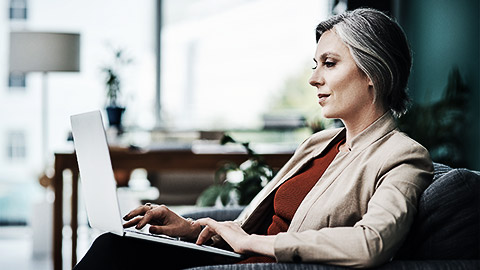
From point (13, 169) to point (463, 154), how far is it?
3.53m

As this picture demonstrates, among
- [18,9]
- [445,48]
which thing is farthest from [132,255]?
[18,9]

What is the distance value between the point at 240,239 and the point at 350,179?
0.93 feet

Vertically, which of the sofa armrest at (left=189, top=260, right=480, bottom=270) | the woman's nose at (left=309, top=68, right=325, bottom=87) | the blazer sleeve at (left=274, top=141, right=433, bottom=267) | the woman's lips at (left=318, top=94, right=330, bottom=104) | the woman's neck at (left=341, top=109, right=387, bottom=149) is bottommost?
the sofa armrest at (left=189, top=260, right=480, bottom=270)

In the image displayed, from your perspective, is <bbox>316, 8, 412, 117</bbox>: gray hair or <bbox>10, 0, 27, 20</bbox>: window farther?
<bbox>10, 0, 27, 20</bbox>: window

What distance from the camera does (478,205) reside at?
1416mm

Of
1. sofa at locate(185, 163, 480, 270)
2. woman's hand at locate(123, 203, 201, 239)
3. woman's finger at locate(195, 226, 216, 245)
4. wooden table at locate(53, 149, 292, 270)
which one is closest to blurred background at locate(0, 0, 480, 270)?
wooden table at locate(53, 149, 292, 270)

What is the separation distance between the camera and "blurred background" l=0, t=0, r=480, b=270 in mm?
4316

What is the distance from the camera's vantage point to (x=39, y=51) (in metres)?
3.91

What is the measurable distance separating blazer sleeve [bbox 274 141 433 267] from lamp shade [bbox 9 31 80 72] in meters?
2.90

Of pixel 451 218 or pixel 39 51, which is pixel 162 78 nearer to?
pixel 39 51

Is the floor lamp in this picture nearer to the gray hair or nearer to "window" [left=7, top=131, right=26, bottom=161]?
"window" [left=7, top=131, right=26, bottom=161]

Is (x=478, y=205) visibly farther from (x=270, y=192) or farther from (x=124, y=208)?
(x=124, y=208)

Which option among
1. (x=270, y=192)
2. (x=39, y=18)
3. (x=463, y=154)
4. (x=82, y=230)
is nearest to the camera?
(x=270, y=192)

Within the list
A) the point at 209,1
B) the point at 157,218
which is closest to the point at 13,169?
the point at 209,1
